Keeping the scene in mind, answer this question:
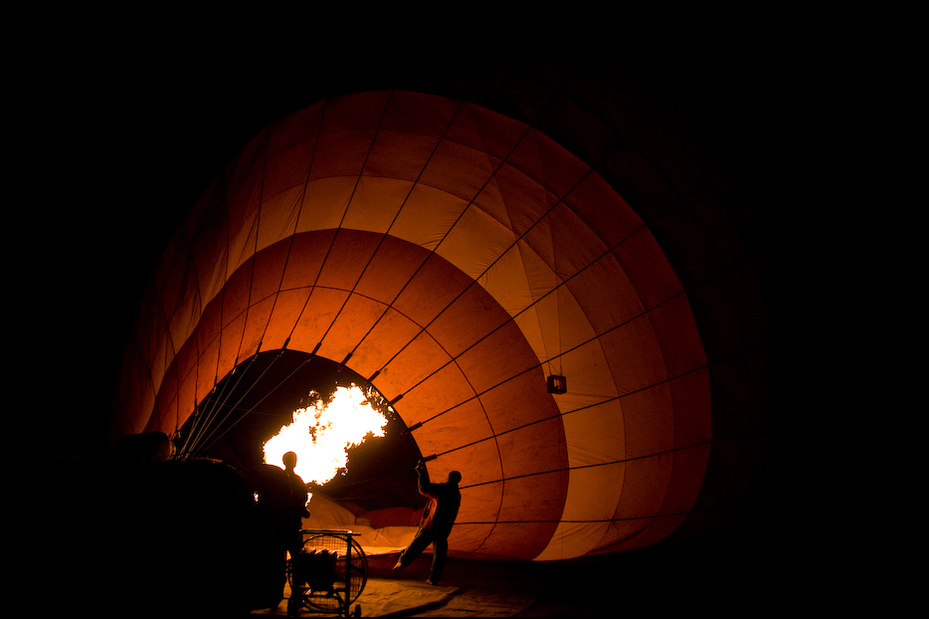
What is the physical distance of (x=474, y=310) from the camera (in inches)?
231

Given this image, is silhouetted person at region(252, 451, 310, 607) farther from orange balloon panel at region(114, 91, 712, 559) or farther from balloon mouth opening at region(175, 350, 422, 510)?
balloon mouth opening at region(175, 350, 422, 510)

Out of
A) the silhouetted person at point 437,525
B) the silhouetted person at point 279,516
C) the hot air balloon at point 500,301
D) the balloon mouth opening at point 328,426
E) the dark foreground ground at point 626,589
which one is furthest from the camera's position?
the balloon mouth opening at point 328,426

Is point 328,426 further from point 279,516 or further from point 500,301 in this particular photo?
point 279,516

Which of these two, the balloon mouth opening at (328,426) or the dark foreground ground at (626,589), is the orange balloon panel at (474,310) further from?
the balloon mouth opening at (328,426)

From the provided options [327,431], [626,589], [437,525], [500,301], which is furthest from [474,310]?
[327,431]

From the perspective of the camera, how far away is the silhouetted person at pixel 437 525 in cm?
467

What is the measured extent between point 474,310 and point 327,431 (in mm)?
7919

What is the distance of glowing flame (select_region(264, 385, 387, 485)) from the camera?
9406 mm

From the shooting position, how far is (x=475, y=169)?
475cm

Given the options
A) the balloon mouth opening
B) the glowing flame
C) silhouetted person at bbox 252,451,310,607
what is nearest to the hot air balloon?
silhouetted person at bbox 252,451,310,607

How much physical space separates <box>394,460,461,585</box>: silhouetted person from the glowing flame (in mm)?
4823

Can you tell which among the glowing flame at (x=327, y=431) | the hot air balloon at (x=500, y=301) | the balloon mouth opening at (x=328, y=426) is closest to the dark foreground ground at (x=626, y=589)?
the hot air balloon at (x=500, y=301)

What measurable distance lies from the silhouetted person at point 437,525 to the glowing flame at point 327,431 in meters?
4.82

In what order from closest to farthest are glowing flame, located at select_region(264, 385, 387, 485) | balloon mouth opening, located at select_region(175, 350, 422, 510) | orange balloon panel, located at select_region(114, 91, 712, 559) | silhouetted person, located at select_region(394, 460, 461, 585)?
orange balloon panel, located at select_region(114, 91, 712, 559) < silhouetted person, located at select_region(394, 460, 461, 585) < glowing flame, located at select_region(264, 385, 387, 485) < balloon mouth opening, located at select_region(175, 350, 422, 510)
